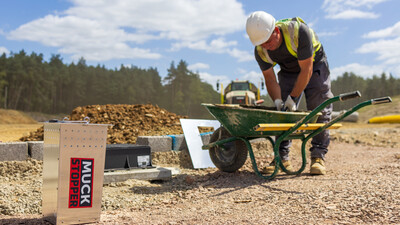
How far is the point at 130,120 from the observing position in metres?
6.48

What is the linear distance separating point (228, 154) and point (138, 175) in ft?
3.64

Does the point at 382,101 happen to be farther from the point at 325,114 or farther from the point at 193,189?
the point at 193,189

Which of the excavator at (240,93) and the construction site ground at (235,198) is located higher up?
the excavator at (240,93)

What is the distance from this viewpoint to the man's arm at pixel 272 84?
4098 millimetres

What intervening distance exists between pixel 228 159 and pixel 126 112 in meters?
3.14

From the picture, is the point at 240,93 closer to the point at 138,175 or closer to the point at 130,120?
the point at 130,120

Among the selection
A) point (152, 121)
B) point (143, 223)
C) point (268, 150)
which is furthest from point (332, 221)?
point (152, 121)

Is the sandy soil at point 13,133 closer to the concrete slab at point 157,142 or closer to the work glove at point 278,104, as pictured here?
the concrete slab at point 157,142

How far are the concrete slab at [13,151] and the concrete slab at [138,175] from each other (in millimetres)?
1194

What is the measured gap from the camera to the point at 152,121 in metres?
6.48

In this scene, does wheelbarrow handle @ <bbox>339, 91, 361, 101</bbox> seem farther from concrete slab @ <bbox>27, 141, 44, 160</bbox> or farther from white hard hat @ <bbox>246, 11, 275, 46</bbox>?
concrete slab @ <bbox>27, 141, 44, 160</bbox>

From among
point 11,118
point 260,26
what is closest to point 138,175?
point 260,26

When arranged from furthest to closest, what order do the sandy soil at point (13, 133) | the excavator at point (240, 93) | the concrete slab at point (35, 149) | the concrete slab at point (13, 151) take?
1. the excavator at point (240, 93)
2. the sandy soil at point (13, 133)
3. the concrete slab at point (35, 149)
4. the concrete slab at point (13, 151)

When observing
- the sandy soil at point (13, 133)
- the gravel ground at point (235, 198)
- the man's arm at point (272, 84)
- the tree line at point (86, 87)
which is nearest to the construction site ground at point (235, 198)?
the gravel ground at point (235, 198)
